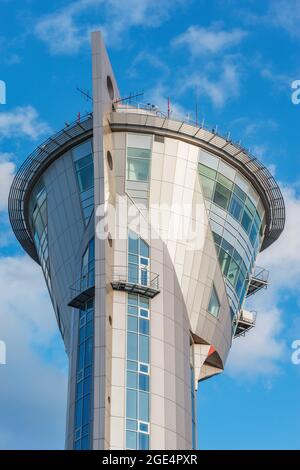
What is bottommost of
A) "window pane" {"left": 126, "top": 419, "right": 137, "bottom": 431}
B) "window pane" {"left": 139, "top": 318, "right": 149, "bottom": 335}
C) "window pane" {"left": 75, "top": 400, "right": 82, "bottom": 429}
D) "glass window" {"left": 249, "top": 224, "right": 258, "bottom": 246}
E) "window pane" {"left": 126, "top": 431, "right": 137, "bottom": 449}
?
"window pane" {"left": 126, "top": 431, "right": 137, "bottom": 449}

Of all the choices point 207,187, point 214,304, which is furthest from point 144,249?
point 207,187

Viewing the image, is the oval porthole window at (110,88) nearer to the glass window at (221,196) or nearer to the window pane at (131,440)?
the glass window at (221,196)

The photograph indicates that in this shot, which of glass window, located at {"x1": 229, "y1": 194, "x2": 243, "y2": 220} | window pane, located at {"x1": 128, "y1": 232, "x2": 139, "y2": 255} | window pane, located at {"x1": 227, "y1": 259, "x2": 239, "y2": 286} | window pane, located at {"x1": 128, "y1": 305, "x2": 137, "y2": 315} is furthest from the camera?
glass window, located at {"x1": 229, "y1": 194, "x2": 243, "y2": 220}

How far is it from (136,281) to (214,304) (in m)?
6.89

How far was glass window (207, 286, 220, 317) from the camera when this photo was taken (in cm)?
7556

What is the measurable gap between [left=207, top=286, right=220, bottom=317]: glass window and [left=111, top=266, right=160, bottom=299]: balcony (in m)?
5.04

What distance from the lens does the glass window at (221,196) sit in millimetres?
77500

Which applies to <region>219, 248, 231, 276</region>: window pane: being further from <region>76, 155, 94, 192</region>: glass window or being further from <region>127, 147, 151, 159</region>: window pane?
<region>76, 155, 94, 192</region>: glass window

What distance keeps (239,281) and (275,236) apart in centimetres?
954

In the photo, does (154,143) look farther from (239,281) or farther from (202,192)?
(239,281)

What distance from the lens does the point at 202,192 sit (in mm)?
76875

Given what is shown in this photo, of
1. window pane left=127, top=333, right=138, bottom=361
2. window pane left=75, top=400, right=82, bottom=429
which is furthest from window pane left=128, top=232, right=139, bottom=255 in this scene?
window pane left=75, top=400, right=82, bottom=429
